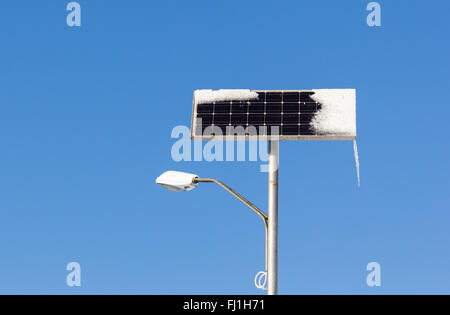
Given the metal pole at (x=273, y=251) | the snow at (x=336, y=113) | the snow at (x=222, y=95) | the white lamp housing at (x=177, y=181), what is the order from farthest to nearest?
1. the snow at (x=222, y=95)
2. the snow at (x=336, y=113)
3. the white lamp housing at (x=177, y=181)
4. the metal pole at (x=273, y=251)

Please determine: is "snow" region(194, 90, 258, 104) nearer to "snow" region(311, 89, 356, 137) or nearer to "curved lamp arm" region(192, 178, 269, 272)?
"snow" region(311, 89, 356, 137)

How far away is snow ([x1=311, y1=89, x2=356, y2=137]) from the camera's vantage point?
1969 centimetres

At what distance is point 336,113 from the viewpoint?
1997 cm

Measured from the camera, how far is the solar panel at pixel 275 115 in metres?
19.8

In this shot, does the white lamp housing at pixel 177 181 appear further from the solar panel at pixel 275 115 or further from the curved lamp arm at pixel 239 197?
the solar panel at pixel 275 115

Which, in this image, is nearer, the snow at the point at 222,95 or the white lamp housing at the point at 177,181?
the white lamp housing at the point at 177,181

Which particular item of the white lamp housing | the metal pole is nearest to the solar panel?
the white lamp housing

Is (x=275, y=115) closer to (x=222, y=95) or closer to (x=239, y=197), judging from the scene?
(x=222, y=95)

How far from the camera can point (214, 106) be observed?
822 inches

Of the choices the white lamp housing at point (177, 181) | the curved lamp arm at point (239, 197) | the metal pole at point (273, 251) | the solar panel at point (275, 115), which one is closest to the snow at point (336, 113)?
the solar panel at point (275, 115)

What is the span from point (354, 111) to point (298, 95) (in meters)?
1.73

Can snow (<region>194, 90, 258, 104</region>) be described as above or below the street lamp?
above
